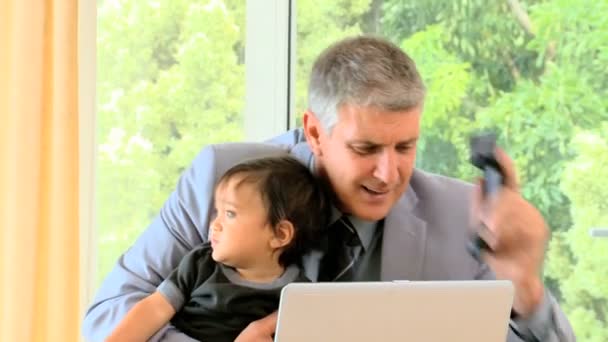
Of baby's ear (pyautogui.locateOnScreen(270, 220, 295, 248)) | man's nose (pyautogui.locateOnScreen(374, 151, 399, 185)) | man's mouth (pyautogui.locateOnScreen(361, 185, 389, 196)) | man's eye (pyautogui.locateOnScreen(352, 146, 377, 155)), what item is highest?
man's eye (pyautogui.locateOnScreen(352, 146, 377, 155))

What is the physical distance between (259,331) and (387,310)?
38cm

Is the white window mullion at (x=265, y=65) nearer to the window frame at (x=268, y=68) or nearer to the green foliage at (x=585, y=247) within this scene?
the window frame at (x=268, y=68)

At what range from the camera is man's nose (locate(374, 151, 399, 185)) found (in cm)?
173

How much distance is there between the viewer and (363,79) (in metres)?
1.74

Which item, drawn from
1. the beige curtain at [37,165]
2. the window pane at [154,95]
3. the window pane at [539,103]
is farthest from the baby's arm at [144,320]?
the window pane at [539,103]

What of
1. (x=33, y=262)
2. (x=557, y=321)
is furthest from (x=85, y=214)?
(x=557, y=321)

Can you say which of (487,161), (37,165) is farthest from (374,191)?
(37,165)

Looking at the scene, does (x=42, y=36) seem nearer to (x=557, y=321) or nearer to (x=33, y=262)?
(x=33, y=262)

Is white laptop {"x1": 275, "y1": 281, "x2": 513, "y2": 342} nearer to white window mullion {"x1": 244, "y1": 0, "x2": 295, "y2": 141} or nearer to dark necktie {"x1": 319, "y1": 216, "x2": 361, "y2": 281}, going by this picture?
dark necktie {"x1": 319, "y1": 216, "x2": 361, "y2": 281}

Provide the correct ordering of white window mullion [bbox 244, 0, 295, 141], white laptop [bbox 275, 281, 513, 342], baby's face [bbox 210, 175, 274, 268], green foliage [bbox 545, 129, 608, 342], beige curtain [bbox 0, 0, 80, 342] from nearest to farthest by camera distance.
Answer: white laptop [bbox 275, 281, 513, 342], baby's face [bbox 210, 175, 274, 268], beige curtain [bbox 0, 0, 80, 342], green foliage [bbox 545, 129, 608, 342], white window mullion [bbox 244, 0, 295, 141]

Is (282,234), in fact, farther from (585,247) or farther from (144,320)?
(585,247)

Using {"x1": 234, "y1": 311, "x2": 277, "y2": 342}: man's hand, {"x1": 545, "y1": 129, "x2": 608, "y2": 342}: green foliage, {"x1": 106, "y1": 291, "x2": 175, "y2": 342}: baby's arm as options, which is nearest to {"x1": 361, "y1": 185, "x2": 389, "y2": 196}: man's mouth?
{"x1": 234, "y1": 311, "x2": 277, "y2": 342}: man's hand

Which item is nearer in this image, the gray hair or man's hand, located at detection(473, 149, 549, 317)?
man's hand, located at detection(473, 149, 549, 317)

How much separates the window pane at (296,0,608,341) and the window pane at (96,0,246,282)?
468 mm
